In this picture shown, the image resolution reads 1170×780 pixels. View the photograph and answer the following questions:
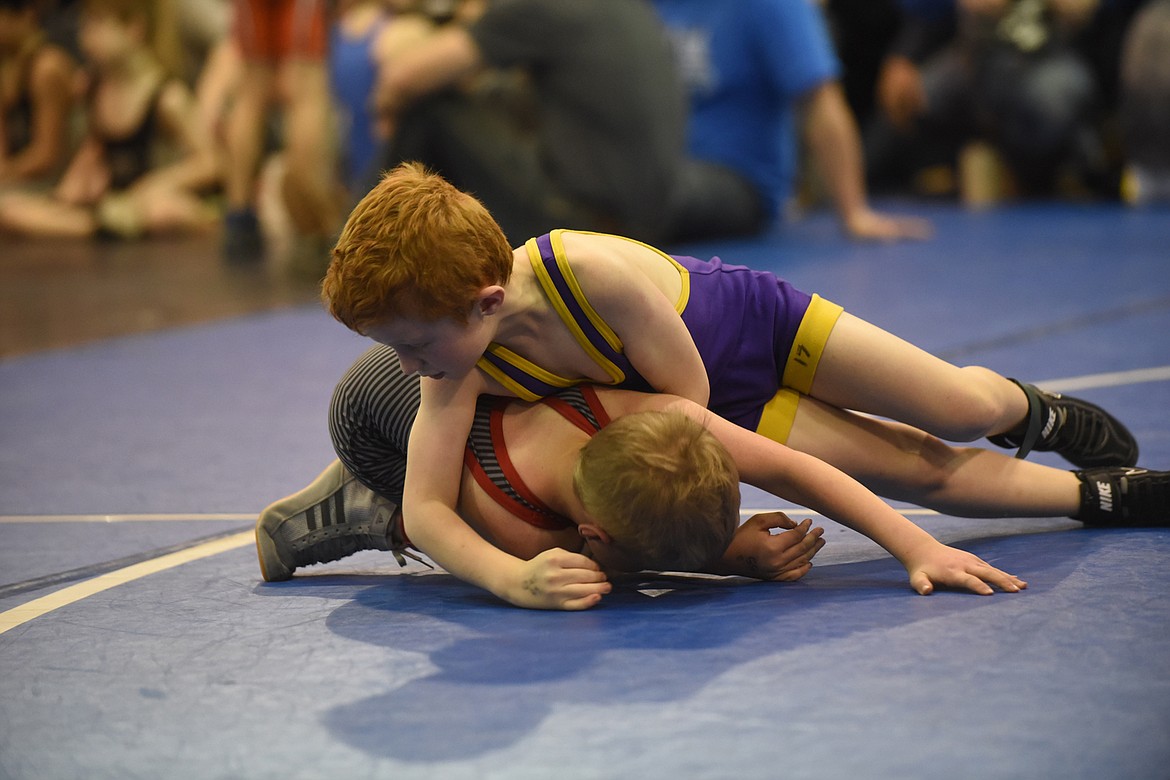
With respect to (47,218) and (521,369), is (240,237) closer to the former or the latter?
(47,218)

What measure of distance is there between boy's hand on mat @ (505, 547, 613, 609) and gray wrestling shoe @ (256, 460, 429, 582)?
0.33 metres

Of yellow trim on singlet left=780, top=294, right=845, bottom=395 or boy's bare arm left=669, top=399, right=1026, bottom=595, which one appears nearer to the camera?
boy's bare arm left=669, top=399, right=1026, bottom=595

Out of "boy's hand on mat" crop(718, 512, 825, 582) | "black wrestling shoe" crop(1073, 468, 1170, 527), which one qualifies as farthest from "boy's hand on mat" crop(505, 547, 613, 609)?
"black wrestling shoe" crop(1073, 468, 1170, 527)

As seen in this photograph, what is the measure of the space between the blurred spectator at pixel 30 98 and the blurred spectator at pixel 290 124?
5.69 ft

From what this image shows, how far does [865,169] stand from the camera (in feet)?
30.5

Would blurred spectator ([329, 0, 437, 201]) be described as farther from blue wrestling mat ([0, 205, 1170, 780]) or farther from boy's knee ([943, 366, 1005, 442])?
boy's knee ([943, 366, 1005, 442])

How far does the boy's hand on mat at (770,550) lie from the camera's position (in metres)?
2.10

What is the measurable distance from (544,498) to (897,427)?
0.64 meters

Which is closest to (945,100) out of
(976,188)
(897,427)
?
(976,188)

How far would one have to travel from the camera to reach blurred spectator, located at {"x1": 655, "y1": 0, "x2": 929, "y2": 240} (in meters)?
6.09

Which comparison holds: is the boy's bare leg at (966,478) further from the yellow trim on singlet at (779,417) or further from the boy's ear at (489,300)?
the boy's ear at (489,300)

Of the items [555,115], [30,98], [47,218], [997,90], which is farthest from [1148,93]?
[30,98]

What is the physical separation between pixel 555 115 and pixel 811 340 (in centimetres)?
348

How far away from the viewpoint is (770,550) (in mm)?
2100
